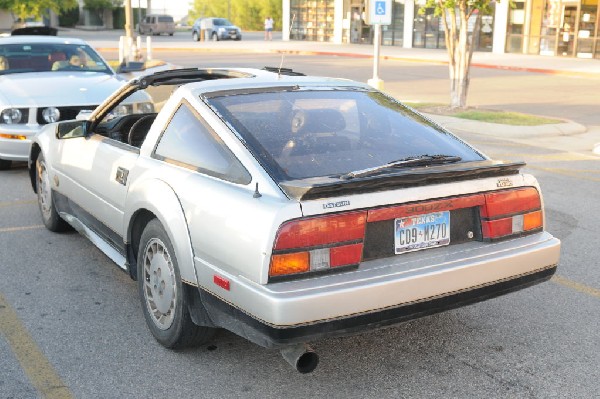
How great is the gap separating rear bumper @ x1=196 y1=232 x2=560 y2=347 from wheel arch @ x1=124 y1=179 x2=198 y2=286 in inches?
7.9

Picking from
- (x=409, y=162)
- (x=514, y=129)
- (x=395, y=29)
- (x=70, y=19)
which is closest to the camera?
(x=409, y=162)

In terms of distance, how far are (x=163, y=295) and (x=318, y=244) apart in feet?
3.74

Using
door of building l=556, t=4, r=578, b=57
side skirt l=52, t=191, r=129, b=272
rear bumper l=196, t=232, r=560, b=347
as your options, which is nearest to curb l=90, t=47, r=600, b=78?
door of building l=556, t=4, r=578, b=57

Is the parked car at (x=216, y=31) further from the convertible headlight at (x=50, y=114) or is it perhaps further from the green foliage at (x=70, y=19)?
the convertible headlight at (x=50, y=114)

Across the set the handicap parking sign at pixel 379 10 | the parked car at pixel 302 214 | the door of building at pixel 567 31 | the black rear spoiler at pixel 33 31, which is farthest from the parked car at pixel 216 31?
the parked car at pixel 302 214

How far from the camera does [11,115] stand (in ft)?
28.2

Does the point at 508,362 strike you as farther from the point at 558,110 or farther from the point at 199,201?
the point at 558,110

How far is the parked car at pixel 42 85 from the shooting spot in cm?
859

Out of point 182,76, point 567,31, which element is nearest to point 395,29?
point 567,31

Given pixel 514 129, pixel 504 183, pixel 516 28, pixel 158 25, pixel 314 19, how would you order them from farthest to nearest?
pixel 158 25
pixel 314 19
pixel 516 28
pixel 514 129
pixel 504 183

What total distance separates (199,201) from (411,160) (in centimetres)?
112

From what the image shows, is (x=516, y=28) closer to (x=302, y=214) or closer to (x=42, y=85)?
(x=42, y=85)

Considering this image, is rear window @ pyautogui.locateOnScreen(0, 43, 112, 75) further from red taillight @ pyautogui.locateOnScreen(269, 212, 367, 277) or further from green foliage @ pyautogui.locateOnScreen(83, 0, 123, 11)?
green foliage @ pyautogui.locateOnScreen(83, 0, 123, 11)

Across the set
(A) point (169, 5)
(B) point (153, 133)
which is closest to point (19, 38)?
(B) point (153, 133)
